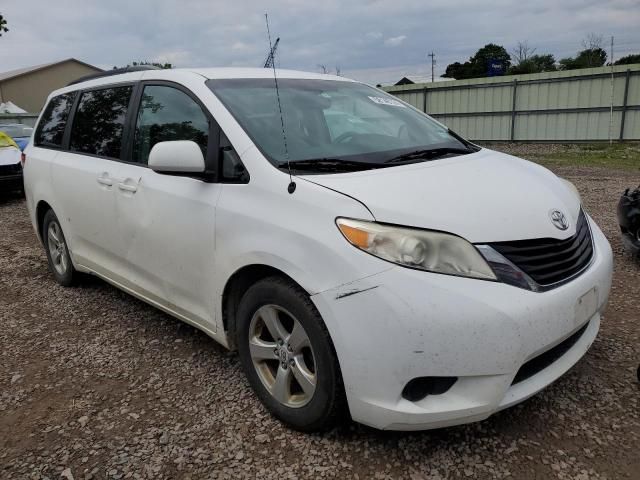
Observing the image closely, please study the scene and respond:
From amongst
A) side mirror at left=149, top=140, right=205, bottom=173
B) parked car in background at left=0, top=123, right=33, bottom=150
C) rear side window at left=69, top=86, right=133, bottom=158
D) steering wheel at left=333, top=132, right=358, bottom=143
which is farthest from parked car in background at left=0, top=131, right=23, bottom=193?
steering wheel at left=333, top=132, right=358, bottom=143

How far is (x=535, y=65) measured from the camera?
42438 millimetres

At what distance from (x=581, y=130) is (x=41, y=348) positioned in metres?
17.4

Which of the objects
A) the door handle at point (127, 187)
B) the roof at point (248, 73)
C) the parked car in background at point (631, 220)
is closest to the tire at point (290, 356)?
the door handle at point (127, 187)

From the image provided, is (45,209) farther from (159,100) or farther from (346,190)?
(346,190)

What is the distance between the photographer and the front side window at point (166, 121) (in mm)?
2877

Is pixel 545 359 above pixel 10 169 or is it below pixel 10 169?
above

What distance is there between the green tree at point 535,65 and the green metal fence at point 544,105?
22.3 meters

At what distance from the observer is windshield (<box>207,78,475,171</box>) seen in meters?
2.60

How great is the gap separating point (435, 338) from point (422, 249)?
338mm

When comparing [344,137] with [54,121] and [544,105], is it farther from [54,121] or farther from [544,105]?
[544,105]

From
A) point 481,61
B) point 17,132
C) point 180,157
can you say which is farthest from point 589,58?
point 180,157

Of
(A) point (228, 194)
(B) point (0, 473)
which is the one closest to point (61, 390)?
(B) point (0, 473)

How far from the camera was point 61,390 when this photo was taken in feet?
9.75

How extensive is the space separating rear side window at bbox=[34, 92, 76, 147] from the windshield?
6.74 ft
